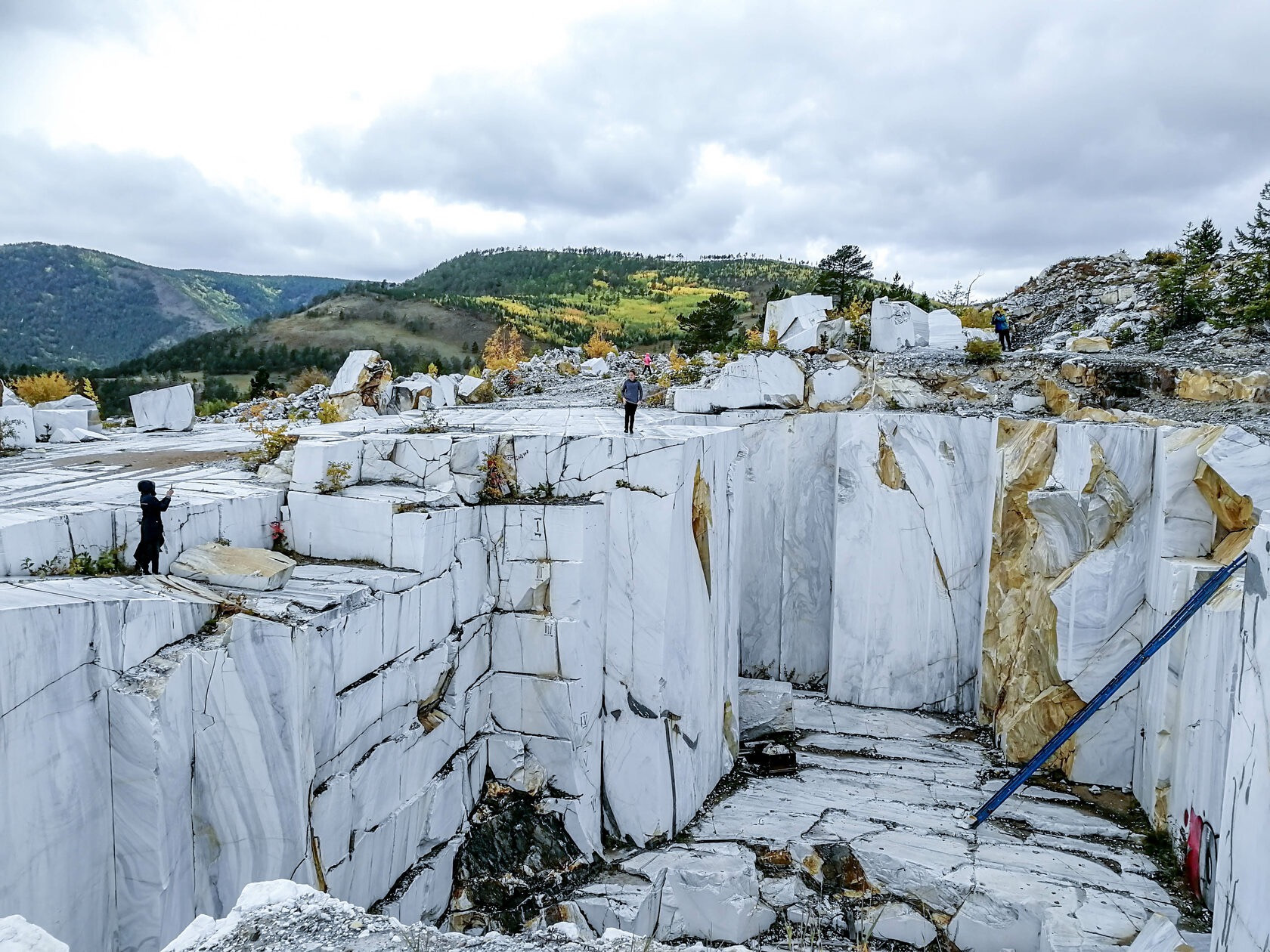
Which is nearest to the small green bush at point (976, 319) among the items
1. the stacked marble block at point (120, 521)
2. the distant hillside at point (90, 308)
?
the stacked marble block at point (120, 521)

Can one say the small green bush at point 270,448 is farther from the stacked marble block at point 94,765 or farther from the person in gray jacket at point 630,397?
the person in gray jacket at point 630,397

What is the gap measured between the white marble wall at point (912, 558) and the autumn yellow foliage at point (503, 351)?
842cm

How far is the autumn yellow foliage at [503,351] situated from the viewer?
58.1ft

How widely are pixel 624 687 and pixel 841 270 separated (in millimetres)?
15053

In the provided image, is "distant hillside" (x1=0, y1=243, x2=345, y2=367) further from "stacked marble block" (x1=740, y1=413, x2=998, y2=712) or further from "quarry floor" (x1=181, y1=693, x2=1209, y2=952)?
"quarry floor" (x1=181, y1=693, x2=1209, y2=952)

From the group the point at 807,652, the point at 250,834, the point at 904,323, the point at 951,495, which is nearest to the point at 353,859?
the point at 250,834

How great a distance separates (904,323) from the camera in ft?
42.8

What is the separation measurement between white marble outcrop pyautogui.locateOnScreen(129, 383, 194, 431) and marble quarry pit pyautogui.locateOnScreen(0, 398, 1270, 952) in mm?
88

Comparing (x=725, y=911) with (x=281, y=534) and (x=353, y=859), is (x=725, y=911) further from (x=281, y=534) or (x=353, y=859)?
(x=281, y=534)

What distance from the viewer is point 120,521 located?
5121 millimetres

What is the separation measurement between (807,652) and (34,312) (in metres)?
66.1

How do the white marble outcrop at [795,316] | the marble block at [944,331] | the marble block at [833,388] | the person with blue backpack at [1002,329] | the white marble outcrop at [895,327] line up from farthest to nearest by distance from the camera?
the white marble outcrop at [795,316] → the marble block at [944,331] → the white marble outcrop at [895,327] → the person with blue backpack at [1002,329] → the marble block at [833,388]

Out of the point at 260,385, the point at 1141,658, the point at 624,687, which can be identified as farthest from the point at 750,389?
the point at 260,385

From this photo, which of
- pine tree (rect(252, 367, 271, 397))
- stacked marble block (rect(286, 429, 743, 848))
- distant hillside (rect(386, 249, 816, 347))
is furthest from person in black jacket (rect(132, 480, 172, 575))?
distant hillside (rect(386, 249, 816, 347))
